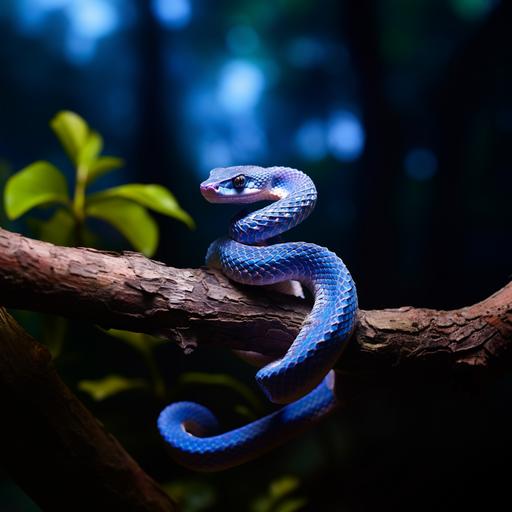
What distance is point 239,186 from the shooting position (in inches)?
76.8

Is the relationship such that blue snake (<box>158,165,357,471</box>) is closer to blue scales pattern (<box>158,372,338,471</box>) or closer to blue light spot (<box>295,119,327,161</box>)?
blue scales pattern (<box>158,372,338,471</box>)

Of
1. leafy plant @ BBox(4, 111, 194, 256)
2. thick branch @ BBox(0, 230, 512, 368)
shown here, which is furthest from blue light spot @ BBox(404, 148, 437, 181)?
leafy plant @ BBox(4, 111, 194, 256)

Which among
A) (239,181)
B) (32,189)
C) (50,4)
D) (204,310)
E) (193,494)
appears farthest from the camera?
(50,4)

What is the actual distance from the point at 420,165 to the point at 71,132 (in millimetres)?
2618

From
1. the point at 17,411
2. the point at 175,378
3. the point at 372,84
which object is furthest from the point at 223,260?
the point at 372,84

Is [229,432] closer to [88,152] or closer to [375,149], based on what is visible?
[88,152]

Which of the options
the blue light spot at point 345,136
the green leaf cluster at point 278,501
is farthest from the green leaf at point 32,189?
the green leaf cluster at point 278,501

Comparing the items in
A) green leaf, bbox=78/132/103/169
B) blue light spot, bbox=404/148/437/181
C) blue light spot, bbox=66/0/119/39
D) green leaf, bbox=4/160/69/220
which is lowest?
green leaf, bbox=4/160/69/220

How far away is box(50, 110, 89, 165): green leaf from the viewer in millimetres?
2818

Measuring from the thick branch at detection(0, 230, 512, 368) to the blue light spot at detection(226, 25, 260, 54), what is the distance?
2.58 m

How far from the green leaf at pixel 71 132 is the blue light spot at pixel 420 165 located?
2.45 m

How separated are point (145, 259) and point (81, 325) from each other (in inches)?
88.2

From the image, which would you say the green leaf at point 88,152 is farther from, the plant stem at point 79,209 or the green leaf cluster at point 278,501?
the green leaf cluster at point 278,501

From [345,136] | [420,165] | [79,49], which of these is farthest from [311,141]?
[79,49]
